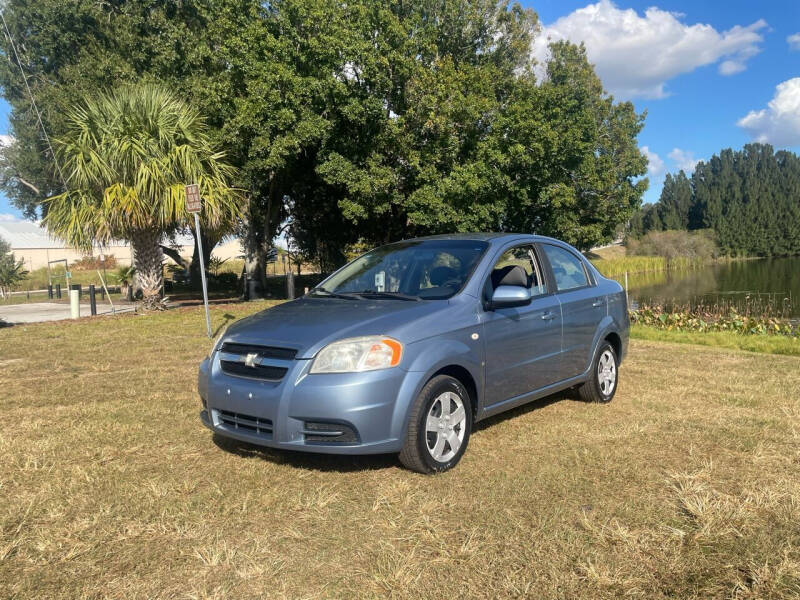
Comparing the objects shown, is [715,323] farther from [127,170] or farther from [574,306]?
→ [127,170]

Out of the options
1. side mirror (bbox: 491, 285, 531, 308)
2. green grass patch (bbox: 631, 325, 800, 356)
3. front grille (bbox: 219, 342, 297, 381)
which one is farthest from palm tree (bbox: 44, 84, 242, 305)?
side mirror (bbox: 491, 285, 531, 308)

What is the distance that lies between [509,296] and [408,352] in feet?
3.37

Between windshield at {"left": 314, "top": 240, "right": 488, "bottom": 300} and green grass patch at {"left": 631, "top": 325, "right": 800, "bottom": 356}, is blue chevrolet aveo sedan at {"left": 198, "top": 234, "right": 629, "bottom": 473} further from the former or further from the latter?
green grass patch at {"left": 631, "top": 325, "right": 800, "bottom": 356}

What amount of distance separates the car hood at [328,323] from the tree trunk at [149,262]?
40.5 ft

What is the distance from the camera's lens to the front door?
184 inches

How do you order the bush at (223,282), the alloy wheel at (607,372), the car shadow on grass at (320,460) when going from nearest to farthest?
1. the car shadow on grass at (320,460)
2. the alloy wheel at (607,372)
3. the bush at (223,282)

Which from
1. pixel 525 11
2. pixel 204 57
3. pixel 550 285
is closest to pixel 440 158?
pixel 204 57

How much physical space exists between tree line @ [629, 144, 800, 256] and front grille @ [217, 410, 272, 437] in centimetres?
8054

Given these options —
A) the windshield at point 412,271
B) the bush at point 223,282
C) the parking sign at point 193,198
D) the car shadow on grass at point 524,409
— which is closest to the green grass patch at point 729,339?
the car shadow on grass at point 524,409

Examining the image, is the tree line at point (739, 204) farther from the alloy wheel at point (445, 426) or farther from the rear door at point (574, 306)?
the alloy wheel at point (445, 426)

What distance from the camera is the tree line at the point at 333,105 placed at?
19719 millimetres

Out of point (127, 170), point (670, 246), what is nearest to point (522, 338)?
point (127, 170)

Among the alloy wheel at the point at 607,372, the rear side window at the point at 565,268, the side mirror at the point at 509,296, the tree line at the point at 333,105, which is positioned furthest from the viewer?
the tree line at the point at 333,105

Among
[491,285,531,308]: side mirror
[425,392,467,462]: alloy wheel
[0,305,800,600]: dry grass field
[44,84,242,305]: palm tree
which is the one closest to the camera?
[0,305,800,600]: dry grass field
